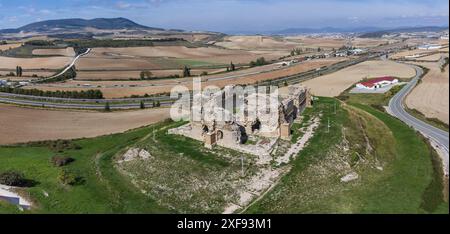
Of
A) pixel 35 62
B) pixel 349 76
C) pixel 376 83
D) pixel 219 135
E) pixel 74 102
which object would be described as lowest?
pixel 74 102

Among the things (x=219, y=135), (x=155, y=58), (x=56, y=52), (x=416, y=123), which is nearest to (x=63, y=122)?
(x=219, y=135)

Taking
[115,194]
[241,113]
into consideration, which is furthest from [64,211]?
[241,113]

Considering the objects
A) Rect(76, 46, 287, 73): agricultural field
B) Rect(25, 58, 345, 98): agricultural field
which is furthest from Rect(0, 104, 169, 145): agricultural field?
Rect(76, 46, 287, 73): agricultural field

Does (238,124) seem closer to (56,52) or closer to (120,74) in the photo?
(120,74)

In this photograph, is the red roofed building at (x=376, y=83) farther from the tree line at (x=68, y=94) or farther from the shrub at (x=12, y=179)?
the shrub at (x=12, y=179)

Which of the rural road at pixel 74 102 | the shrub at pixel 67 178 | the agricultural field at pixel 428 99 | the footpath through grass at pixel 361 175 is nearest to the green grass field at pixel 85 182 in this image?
the shrub at pixel 67 178

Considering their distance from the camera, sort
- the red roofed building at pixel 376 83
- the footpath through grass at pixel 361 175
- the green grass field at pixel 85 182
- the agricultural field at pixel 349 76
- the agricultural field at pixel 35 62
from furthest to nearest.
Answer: the agricultural field at pixel 35 62, the agricultural field at pixel 349 76, the red roofed building at pixel 376 83, the green grass field at pixel 85 182, the footpath through grass at pixel 361 175

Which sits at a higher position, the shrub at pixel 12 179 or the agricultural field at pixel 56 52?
the agricultural field at pixel 56 52

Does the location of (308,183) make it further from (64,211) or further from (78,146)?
(78,146)
